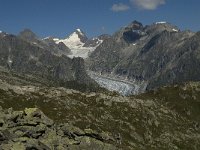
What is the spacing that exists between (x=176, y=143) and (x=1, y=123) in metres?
111

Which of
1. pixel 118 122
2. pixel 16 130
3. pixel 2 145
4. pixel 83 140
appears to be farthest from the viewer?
pixel 118 122

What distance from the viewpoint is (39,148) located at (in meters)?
63.2

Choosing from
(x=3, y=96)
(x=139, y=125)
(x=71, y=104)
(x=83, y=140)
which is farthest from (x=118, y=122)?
(x=83, y=140)

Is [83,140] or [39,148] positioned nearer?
[39,148]

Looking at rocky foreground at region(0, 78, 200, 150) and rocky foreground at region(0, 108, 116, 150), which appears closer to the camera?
Result: rocky foreground at region(0, 108, 116, 150)

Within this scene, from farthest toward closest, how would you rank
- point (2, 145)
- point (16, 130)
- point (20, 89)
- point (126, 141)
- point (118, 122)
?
point (20, 89) < point (118, 122) < point (126, 141) < point (16, 130) < point (2, 145)

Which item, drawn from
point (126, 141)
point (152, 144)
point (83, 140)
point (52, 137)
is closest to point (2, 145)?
point (52, 137)

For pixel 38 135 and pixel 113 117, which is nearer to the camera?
pixel 38 135

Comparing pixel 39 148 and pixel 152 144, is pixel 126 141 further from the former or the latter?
pixel 39 148

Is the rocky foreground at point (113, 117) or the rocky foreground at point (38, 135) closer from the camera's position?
the rocky foreground at point (38, 135)

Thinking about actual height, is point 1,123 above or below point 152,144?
above

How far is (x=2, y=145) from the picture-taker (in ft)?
200

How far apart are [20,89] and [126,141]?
196 ft

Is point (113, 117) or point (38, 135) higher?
point (38, 135)
